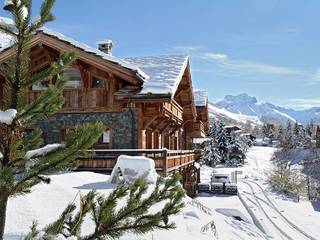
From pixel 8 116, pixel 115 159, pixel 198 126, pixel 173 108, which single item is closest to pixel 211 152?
pixel 198 126

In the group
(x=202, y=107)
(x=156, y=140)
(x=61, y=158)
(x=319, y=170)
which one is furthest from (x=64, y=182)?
(x=319, y=170)

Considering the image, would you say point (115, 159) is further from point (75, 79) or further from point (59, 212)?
point (59, 212)

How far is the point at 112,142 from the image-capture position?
17656mm

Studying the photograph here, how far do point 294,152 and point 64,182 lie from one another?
273 feet

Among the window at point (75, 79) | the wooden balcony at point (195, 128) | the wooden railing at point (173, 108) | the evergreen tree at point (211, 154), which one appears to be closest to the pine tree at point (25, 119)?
the wooden railing at point (173, 108)

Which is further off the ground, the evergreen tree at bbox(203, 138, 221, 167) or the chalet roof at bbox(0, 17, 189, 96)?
the chalet roof at bbox(0, 17, 189, 96)

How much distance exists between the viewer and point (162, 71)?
18.5m

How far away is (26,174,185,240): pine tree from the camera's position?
335 centimetres

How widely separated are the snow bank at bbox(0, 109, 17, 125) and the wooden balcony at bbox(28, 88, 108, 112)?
14.9 meters

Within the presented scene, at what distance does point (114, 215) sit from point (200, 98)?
95.4 ft

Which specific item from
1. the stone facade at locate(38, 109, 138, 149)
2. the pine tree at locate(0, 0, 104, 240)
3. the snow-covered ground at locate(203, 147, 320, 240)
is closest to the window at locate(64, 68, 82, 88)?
the stone facade at locate(38, 109, 138, 149)

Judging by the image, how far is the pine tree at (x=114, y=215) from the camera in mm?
3354

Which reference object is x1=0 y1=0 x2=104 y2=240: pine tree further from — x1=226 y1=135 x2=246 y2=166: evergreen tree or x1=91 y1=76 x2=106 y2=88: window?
x1=226 y1=135 x2=246 y2=166: evergreen tree

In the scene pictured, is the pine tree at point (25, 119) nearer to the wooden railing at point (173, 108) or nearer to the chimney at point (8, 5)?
the chimney at point (8, 5)
